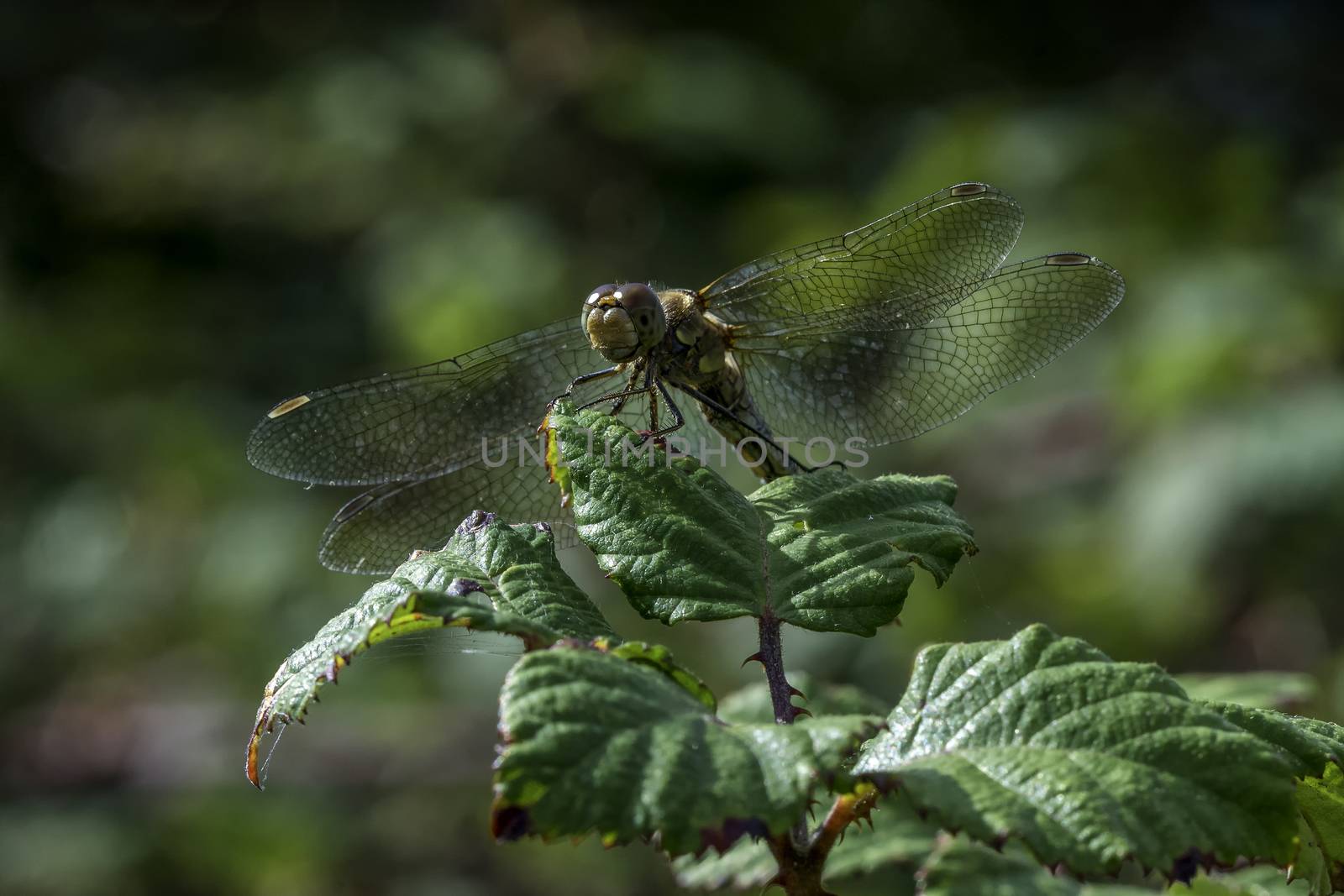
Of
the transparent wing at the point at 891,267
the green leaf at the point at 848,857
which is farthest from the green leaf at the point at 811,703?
the transparent wing at the point at 891,267

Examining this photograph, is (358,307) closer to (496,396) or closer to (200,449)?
(200,449)

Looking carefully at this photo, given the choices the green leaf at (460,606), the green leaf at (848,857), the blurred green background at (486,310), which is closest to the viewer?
the green leaf at (460,606)

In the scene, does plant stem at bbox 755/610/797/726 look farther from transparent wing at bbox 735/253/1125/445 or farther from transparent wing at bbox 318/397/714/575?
transparent wing at bbox 735/253/1125/445

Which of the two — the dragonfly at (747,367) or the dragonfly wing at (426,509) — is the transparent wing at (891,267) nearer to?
the dragonfly at (747,367)

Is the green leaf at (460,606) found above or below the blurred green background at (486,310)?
below

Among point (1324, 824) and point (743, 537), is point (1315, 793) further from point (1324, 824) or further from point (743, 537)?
point (743, 537)

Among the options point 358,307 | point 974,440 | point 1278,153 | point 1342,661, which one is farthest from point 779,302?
point 358,307

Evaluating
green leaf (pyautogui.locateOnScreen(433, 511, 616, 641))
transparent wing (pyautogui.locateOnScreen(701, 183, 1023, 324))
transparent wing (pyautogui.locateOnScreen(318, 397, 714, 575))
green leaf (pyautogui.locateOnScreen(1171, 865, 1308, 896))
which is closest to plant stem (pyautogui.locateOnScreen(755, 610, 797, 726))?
green leaf (pyautogui.locateOnScreen(433, 511, 616, 641))
